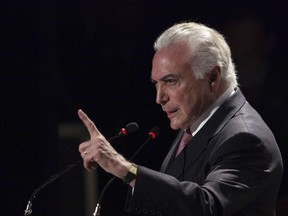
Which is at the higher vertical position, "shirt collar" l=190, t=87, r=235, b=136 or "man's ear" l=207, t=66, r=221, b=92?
"man's ear" l=207, t=66, r=221, b=92

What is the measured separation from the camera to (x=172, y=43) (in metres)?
2.04

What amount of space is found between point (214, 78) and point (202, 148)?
23 centimetres

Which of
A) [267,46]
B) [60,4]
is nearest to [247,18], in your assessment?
[267,46]

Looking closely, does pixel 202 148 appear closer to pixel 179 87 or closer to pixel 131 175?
pixel 179 87

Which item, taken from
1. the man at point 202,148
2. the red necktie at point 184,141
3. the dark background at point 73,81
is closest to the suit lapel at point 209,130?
the man at point 202,148

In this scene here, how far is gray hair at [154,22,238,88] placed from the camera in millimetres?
2020

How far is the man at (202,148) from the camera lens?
1715mm

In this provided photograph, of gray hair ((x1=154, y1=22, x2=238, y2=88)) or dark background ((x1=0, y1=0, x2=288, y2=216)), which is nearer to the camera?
gray hair ((x1=154, y1=22, x2=238, y2=88))

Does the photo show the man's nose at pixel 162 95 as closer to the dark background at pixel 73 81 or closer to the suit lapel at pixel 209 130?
the suit lapel at pixel 209 130

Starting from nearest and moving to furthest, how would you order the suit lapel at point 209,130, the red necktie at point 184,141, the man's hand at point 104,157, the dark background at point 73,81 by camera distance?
the man's hand at point 104,157
the suit lapel at point 209,130
the red necktie at point 184,141
the dark background at point 73,81

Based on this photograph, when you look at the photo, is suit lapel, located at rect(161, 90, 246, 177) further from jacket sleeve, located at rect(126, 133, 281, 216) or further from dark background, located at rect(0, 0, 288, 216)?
dark background, located at rect(0, 0, 288, 216)

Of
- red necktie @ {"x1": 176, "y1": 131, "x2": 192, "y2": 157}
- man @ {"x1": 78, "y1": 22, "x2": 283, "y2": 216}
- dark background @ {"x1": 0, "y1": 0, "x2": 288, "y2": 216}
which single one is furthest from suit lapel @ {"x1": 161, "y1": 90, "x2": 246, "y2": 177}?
dark background @ {"x1": 0, "y1": 0, "x2": 288, "y2": 216}

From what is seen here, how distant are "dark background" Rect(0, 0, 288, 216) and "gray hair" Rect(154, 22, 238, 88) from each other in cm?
107

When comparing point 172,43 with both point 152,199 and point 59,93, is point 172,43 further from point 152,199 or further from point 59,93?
point 59,93
